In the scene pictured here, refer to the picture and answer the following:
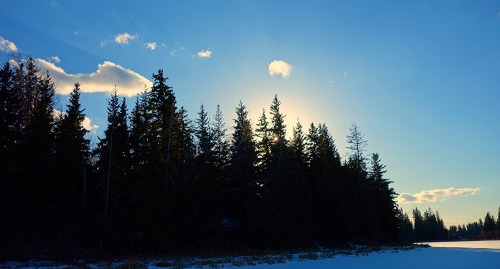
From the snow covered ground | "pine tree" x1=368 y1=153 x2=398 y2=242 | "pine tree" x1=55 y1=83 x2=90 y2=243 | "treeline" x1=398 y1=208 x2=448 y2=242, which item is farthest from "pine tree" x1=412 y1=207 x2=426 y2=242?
"pine tree" x1=55 y1=83 x2=90 y2=243

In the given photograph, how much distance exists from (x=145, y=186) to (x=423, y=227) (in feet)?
508

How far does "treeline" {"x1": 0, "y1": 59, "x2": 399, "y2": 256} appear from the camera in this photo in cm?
2848

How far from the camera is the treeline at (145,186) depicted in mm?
28484

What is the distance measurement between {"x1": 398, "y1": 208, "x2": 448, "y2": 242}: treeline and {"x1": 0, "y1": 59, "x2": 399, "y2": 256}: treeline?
101540mm

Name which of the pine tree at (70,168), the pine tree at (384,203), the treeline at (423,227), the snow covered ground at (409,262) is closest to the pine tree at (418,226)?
the treeline at (423,227)

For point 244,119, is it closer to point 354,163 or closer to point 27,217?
point 354,163

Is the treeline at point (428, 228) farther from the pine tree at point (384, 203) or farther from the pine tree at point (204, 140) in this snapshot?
the pine tree at point (204, 140)

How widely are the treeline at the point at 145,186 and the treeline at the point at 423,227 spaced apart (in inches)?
3998

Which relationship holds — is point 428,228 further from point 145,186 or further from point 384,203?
point 145,186

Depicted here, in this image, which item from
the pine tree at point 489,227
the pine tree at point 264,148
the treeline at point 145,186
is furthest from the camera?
the pine tree at point 489,227

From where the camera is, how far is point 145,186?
3164cm

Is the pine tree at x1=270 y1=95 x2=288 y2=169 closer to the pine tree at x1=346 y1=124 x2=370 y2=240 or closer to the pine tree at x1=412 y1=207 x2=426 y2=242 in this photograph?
the pine tree at x1=346 y1=124 x2=370 y2=240

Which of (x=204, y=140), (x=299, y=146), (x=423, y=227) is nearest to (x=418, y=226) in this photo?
(x=423, y=227)

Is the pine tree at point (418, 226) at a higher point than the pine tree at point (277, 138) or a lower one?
lower
